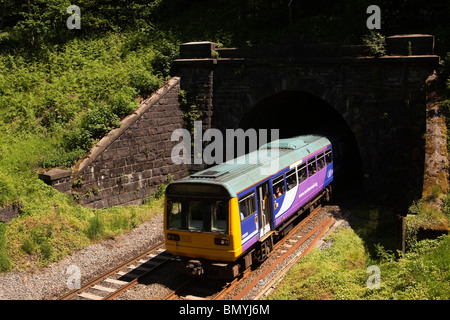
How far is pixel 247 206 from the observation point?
11102 mm

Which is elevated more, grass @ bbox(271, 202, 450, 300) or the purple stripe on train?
the purple stripe on train

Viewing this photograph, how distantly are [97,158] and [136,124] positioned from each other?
2.44 metres

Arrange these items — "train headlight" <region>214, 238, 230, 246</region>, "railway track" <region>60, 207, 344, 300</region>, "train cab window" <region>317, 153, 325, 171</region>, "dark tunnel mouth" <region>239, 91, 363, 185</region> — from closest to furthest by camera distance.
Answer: "train headlight" <region>214, 238, 230, 246</region>
"railway track" <region>60, 207, 344, 300</region>
"train cab window" <region>317, 153, 325, 171</region>
"dark tunnel mouth" <region>239, 91, 363, 185</region>

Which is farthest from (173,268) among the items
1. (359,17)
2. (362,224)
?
(359,17)

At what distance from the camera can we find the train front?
1044cm

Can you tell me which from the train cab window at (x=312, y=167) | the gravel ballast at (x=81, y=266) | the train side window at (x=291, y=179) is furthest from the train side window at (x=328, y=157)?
the gravel ballast at (x=81, y=266)

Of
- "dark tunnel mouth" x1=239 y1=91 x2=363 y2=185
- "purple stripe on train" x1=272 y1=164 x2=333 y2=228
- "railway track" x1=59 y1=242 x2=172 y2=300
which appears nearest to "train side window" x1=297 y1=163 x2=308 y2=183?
"purple stripe on train" x1=272 y1=164 x2=333 y2=228

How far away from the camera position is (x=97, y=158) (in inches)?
636

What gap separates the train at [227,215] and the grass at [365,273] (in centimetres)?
131

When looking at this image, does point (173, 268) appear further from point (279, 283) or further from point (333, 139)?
point (333, 139)

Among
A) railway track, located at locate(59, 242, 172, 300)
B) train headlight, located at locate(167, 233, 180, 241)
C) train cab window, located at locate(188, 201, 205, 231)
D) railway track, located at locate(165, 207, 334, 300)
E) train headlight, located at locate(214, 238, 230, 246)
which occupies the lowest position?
railway track, located at locate(59, 242, 172, 300)

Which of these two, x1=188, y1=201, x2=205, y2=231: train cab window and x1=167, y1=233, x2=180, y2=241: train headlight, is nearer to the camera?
x1=188, y1=201, x2=205, y2=231: train cab window

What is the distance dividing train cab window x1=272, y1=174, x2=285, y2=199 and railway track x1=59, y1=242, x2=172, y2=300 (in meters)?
3.81

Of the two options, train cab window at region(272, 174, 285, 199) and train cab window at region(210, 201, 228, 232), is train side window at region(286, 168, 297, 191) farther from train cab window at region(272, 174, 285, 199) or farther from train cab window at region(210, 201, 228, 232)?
train cab window at region(210, 201, 228, 232)
